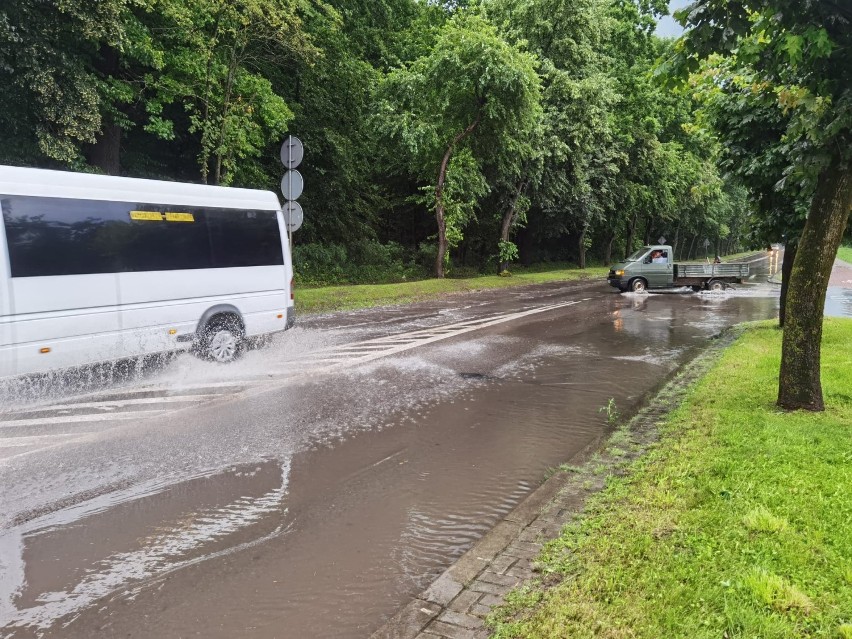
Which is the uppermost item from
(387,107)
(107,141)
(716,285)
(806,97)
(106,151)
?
(387,107)

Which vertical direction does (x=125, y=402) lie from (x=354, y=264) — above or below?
below

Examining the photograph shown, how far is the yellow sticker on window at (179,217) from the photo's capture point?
9.12 m

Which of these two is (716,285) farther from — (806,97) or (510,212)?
(806,97)

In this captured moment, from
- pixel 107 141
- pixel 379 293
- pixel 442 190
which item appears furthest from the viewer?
pixel 442 190

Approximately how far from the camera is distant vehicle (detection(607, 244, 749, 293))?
25.5 metres

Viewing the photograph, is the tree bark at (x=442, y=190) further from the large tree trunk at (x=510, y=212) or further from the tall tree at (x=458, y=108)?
the large tree trunk at (x=510, y=212)

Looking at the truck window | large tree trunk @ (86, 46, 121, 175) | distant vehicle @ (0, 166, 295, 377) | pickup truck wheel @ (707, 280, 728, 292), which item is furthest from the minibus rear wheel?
pickup truck wheel @ (707, 280, 728, 292)

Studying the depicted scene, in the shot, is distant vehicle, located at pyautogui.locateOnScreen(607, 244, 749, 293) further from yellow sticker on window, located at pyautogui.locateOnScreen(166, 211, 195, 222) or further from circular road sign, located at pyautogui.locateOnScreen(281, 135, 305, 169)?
yellow sticker on window, located at pyautogui.locateOnScreen(166, 211, 195, 222)

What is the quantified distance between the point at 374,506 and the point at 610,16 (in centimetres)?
4000

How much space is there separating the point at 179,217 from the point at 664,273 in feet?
70.6

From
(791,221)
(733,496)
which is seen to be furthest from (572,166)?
(733,496)

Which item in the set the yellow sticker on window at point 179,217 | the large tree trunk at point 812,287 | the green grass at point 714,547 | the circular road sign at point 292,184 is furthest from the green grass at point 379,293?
the green grass at point 714,547

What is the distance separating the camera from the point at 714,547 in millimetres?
3867

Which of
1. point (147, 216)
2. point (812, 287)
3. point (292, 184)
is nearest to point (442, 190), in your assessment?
point (292, 184)
